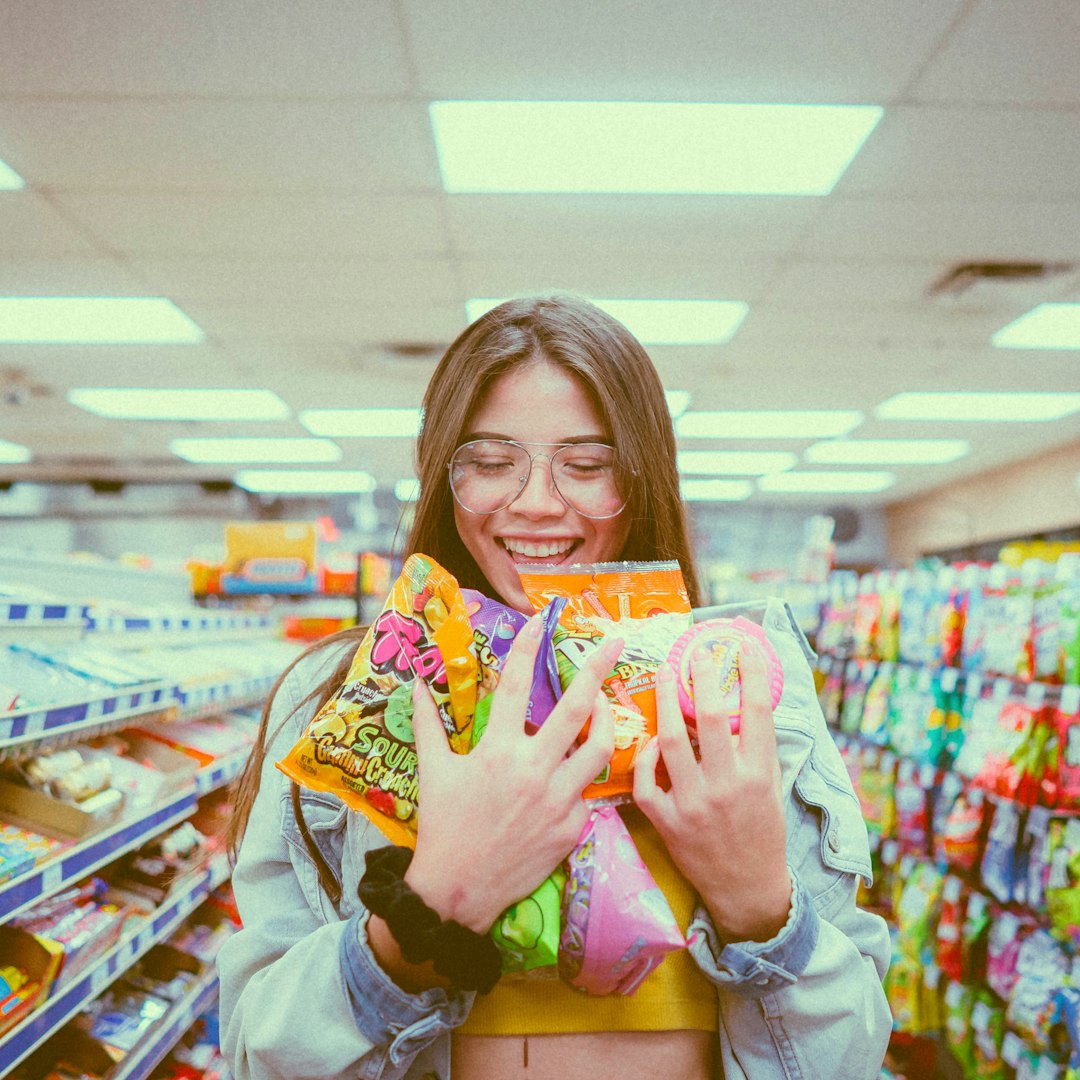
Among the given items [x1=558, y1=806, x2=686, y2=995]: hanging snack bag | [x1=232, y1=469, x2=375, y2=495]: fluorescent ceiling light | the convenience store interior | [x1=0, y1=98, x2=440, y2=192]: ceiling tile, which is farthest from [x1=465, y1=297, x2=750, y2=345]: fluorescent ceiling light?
[x1=232, y1=469, x2=375, y2=495]: fluorescent ceiling light

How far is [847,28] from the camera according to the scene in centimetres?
259

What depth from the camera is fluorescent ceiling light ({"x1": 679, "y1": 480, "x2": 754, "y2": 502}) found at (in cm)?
1088

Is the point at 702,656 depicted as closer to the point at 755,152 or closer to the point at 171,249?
the point at 755,152

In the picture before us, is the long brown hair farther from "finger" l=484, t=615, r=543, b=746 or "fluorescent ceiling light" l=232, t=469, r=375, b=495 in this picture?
"fluorescent ceiling light" l=232, t=469, r=375, b=495

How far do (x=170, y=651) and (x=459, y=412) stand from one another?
2.58m

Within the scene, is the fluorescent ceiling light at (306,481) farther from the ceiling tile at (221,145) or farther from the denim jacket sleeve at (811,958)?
the denim jacket sleeve at (811,958)

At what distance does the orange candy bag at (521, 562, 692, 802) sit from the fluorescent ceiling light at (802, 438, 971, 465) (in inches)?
321

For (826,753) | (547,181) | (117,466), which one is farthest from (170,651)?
(117,466)

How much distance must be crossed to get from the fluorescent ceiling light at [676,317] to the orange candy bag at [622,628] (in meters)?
3.96

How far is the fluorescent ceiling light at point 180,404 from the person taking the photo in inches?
269

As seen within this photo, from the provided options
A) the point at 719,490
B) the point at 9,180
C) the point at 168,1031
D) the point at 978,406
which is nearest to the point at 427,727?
the point at 168,1031

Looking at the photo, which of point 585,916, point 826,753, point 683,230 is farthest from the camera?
point 683,230

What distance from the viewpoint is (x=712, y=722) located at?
2.18ft

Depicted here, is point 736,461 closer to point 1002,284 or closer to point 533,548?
point 1002,284
